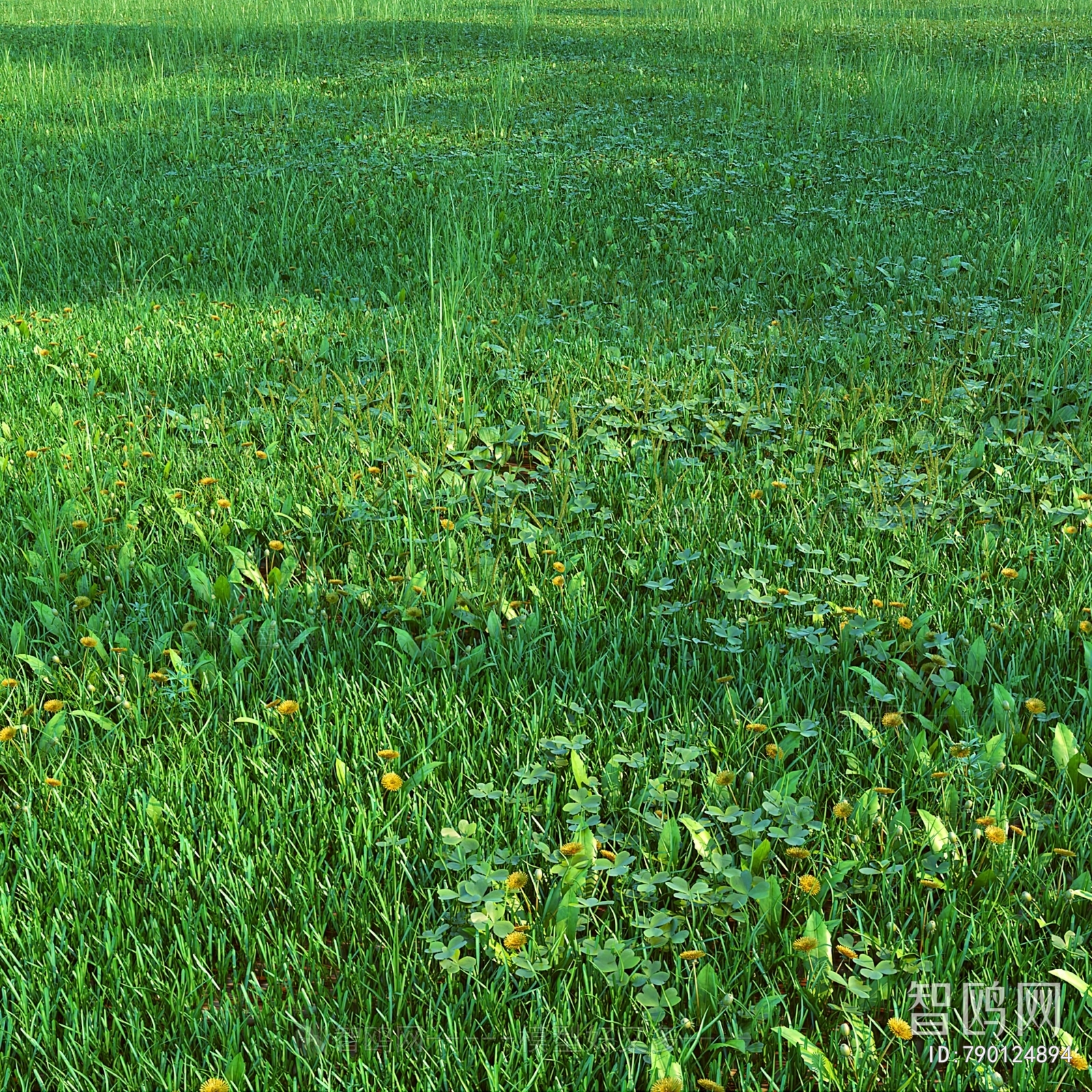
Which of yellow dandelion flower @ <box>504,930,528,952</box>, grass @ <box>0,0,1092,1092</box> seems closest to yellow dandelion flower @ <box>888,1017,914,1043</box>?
grass @ <box>0,0,1092,1092</box>

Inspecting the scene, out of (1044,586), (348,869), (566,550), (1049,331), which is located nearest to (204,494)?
(566,550)

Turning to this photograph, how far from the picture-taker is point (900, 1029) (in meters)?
1.52

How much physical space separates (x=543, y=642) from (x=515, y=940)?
0.98 m

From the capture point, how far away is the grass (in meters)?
1.62

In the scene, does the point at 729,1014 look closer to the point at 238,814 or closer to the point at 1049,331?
the point at 238,814

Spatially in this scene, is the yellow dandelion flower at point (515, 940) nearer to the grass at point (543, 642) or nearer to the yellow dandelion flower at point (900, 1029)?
the grass at point (543, 642)

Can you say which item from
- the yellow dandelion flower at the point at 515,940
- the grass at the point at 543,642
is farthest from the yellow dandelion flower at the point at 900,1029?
the yellow dandelion flower at the point at 515,940

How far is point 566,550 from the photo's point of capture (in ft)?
9.53

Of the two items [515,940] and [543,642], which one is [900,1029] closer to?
[515,940]

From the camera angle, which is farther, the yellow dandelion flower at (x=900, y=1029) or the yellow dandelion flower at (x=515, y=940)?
the yellow dandelion flower at (x=515, y=940)

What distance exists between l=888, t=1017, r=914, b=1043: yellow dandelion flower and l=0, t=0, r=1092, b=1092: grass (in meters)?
0.03

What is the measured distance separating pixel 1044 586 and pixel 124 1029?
2404 mm

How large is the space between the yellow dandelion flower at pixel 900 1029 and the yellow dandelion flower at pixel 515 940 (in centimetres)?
59

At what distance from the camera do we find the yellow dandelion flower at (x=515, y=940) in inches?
65.6
